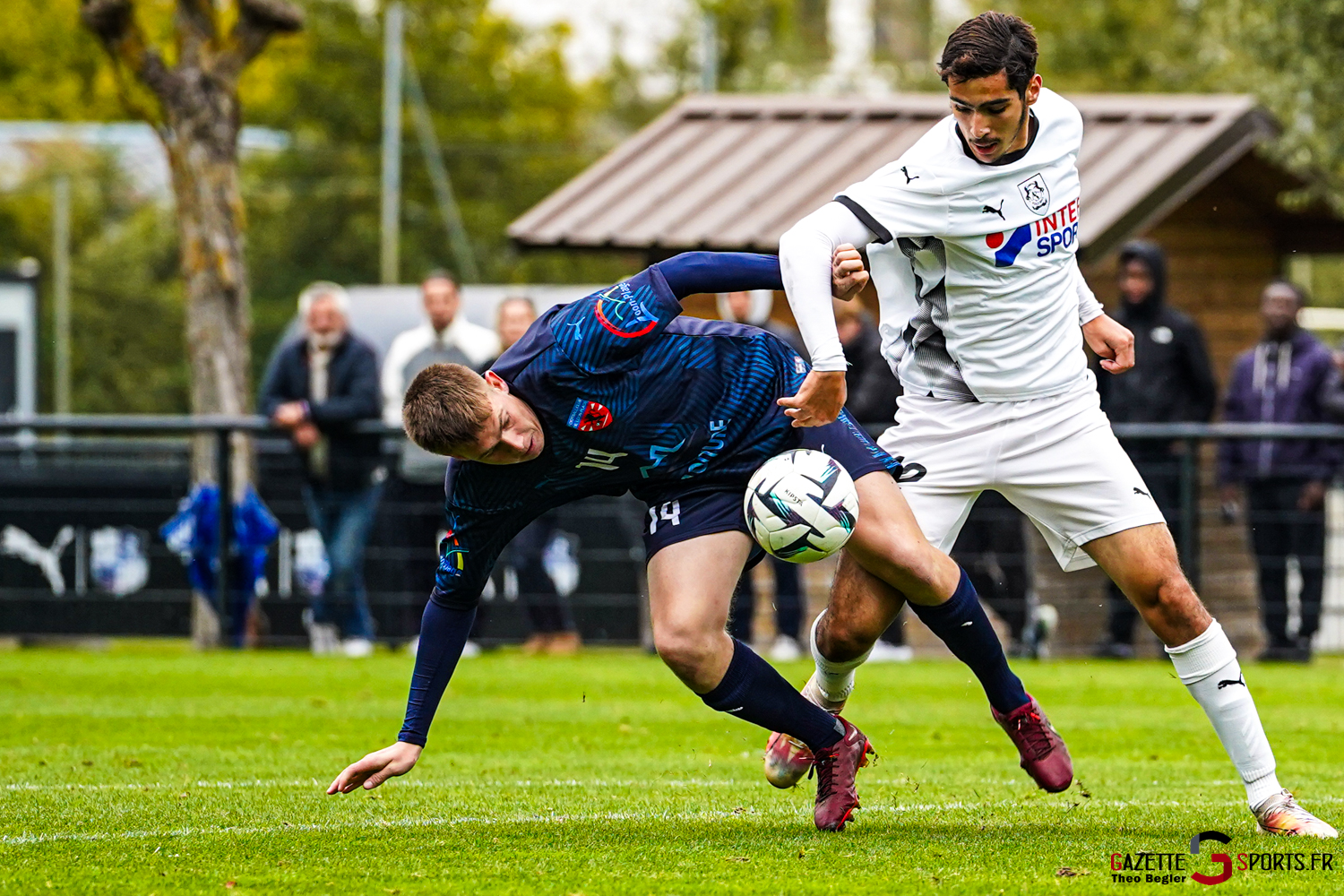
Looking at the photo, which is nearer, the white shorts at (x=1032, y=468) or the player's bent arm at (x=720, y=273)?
the player's bent arm at (x=720, y=273)

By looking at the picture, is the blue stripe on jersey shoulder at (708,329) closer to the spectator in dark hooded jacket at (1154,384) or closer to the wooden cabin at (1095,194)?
the spectator in dark hooded jacket at (1154,384)

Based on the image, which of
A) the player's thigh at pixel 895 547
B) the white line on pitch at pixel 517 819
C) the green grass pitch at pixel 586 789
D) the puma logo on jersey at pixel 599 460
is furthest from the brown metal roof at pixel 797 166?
the puma logo on jersey at pixel 599 460

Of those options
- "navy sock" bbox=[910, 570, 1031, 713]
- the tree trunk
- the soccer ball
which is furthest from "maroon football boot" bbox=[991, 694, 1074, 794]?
the tree trunk

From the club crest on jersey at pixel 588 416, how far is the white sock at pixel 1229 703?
6.13ft

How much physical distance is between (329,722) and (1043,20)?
35.7 m

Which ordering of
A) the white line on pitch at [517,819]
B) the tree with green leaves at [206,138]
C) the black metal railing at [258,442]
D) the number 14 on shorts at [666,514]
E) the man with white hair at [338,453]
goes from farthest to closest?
the tree with green leaves at [206,138]
the man with white hair at [338,453]
the black metal railing at [258,442]
the number 14 on shorts at [666,514]
the white line on pitch at [517,819]

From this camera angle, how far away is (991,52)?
551 centimetres

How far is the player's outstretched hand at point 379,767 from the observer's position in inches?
221

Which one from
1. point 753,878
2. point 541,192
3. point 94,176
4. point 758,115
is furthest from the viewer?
point 541,192

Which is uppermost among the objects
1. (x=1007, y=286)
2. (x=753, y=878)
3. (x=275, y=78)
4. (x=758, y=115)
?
(x=275, y=78)

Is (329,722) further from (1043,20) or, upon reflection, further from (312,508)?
(1043,20)

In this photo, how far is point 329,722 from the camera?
9.09 meters

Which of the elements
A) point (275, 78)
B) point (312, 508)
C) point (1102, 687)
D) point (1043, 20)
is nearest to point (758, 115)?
point (312, 508)

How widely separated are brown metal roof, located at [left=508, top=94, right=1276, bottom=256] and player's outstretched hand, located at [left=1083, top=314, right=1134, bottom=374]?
7.17 meters
